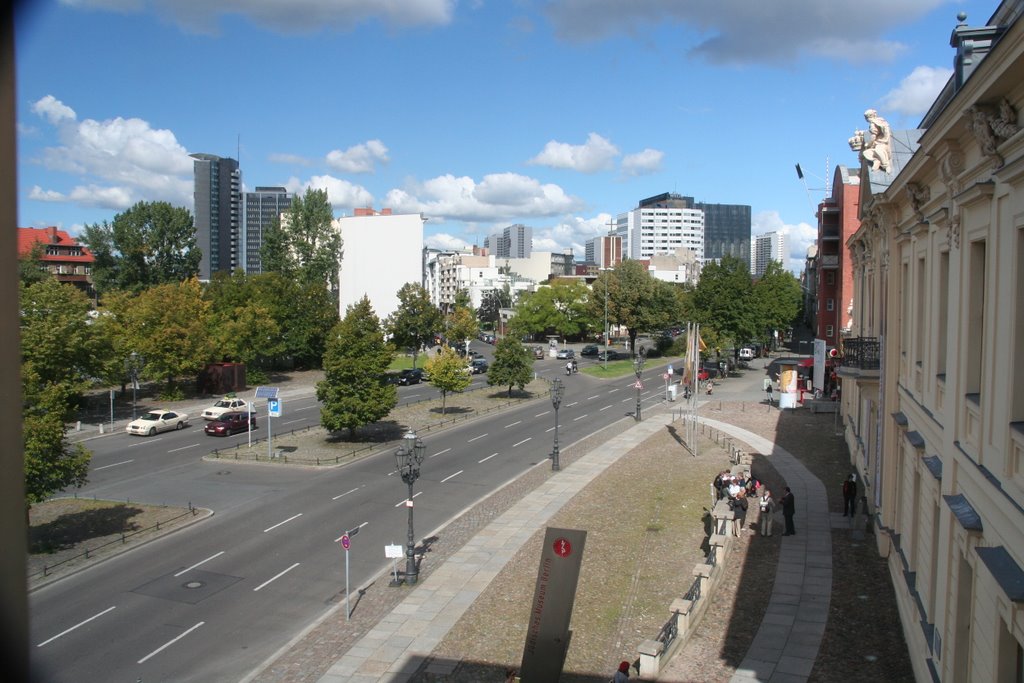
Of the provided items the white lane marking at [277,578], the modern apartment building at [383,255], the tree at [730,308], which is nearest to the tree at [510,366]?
the tree at [730,308]

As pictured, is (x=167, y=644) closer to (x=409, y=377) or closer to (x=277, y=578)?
(x=277, y=578)

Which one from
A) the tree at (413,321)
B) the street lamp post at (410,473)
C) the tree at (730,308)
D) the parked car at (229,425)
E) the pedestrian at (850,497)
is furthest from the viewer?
the tree at (413,321)

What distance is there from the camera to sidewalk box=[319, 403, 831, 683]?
1425 centimetres

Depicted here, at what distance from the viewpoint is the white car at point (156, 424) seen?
38969 mm

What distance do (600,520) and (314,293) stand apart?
154 feet

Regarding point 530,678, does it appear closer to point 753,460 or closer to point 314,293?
point 753,460

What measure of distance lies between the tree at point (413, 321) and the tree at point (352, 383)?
30072 mm

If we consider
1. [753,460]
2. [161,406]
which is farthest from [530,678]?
[161,406]

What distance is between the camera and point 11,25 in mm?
3361

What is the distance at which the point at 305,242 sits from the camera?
281 feet

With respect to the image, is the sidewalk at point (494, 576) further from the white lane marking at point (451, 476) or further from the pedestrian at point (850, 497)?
the white lane marking at point (451, 476)

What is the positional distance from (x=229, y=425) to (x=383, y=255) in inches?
2255

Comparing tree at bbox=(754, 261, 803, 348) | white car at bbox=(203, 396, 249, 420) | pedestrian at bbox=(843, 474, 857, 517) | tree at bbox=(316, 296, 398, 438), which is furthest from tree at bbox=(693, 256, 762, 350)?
pedestrian at bbox=(843, 474, 857, 517)

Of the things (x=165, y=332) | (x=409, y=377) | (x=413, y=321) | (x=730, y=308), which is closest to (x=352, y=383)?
(x=165, y=332)
